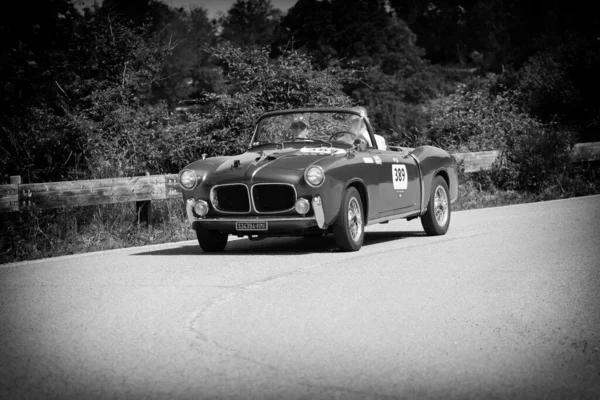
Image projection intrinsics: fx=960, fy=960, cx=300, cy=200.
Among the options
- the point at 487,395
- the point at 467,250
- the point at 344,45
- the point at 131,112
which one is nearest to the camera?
the point at 487,395

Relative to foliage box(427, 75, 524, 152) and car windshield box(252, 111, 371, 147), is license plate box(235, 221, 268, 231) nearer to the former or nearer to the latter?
car windshield box(252, 111, 371, 147)

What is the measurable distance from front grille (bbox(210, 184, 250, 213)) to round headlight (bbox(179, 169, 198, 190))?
32 centimetres

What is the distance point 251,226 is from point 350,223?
43.4 inches

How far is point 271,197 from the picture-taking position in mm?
10367

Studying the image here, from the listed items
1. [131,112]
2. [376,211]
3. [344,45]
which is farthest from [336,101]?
[344,45]

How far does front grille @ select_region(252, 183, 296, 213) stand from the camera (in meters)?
10.3

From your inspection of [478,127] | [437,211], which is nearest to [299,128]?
[437,211]

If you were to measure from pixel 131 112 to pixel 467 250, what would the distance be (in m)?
11.8

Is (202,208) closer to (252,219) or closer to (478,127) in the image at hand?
(252,219)

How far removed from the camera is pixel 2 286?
8555 mm

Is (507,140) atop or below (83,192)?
below

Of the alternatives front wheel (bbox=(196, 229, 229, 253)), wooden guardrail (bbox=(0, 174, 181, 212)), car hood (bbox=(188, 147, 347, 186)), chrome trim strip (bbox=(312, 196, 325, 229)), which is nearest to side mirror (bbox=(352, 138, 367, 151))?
car hood (bbox=(188, 147, 347, 186))

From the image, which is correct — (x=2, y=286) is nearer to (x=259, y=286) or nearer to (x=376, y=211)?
(x=259, y=286)

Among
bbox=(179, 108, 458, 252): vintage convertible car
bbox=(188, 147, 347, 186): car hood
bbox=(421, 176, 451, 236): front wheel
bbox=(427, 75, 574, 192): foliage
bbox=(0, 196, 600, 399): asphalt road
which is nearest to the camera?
bbox=(0, 196, 600, 399): asphalt road
